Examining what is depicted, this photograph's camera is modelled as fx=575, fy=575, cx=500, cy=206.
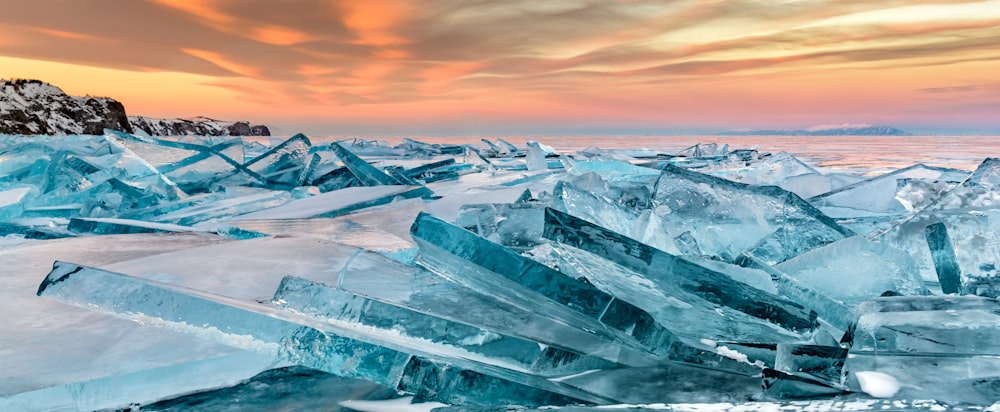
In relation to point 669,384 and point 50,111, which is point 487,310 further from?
point 50,111

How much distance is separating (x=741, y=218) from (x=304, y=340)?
1204 mm

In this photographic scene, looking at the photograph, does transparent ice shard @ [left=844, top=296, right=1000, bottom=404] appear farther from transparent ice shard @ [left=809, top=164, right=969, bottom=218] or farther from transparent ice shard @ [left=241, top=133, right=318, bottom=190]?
transparent ice shard @ [left=241, top=133, right=318, bottom=190]

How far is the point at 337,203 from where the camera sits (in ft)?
6.47

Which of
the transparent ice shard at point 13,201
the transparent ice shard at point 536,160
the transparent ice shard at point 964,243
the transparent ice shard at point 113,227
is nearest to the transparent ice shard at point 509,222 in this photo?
the transparent ice shard at point 964,243

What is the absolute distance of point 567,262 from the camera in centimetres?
94

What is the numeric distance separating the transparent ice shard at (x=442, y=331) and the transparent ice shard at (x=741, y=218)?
814 mm

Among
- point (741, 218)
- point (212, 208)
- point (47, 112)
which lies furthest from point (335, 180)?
point (47, 112)

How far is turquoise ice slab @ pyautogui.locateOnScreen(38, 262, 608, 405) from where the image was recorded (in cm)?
66

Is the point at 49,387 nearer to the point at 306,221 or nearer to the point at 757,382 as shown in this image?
the point at 757,382

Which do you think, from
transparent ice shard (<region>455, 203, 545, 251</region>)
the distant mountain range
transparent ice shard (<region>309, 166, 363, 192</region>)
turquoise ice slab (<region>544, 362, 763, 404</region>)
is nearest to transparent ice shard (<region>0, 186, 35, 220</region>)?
transparent ice shard (<region>309, 166, 363, 192</region>)

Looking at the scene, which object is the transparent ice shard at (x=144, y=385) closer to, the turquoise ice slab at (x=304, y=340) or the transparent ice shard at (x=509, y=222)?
the turquoise ice slab at (x=304, y=340)

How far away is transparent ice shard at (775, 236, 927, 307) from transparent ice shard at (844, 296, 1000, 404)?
218mm

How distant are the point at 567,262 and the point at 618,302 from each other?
0.73 feet

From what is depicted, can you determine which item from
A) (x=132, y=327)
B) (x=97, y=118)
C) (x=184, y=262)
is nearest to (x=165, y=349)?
(x=132, y=327)
